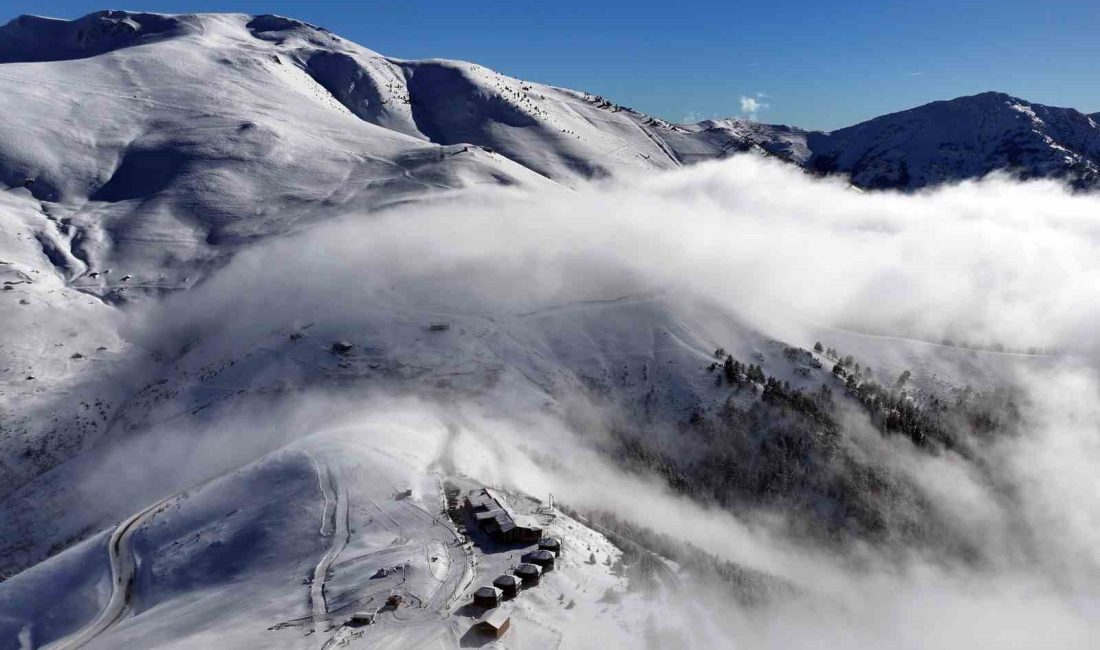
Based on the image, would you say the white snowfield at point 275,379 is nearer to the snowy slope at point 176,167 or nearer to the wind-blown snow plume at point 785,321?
the snowy slope at point 176,167

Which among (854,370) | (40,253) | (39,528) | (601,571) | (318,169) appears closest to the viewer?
(601,571)

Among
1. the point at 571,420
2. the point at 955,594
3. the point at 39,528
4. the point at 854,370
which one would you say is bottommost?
the point at 39,528

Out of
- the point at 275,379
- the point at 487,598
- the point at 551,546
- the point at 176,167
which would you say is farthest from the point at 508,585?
the point at 176,167

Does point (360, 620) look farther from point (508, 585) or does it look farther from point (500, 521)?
point (500, 521)

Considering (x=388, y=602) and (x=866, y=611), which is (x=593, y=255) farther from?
(x=388, y=602)

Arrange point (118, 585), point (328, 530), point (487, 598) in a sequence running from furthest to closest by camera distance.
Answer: point (328, 530)
point (118, 585)
point (487, 598)

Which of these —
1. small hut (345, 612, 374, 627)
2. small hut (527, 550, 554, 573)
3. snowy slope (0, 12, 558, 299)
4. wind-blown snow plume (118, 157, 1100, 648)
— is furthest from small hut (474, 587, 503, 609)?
snowy slope (0, 12, 558, 299)

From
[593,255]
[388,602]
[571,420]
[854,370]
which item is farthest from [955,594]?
[593,255]
